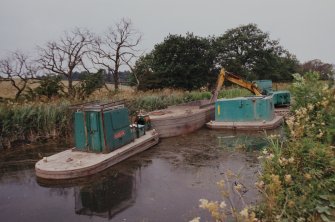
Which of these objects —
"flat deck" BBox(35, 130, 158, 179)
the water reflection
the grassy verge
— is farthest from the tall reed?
the grassy verge

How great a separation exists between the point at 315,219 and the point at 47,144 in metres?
10.4

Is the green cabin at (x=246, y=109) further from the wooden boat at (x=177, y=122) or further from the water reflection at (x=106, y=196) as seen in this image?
the water reflection at (x=106, y=196)

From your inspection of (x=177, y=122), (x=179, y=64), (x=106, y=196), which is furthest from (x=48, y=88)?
(x=179, y=64)

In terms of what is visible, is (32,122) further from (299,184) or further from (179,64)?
(179,64)

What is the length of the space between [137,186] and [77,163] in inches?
72.0

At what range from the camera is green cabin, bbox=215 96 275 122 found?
13.6 meters

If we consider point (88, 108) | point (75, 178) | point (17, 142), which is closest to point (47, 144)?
point (17, 142)

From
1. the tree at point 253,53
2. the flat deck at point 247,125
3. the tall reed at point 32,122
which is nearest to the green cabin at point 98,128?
the tall reed at point 32,122

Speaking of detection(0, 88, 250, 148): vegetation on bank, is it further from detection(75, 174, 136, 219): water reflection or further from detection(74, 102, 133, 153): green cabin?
detection(75, 174, 136, 219): water reflection

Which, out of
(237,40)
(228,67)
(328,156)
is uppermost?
(237,40)

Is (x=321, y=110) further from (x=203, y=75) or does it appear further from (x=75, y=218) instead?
(x=203, y=75)

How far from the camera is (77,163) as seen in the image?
315 inches

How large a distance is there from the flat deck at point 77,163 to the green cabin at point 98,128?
0.22 m

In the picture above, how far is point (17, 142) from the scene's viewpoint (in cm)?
1168
